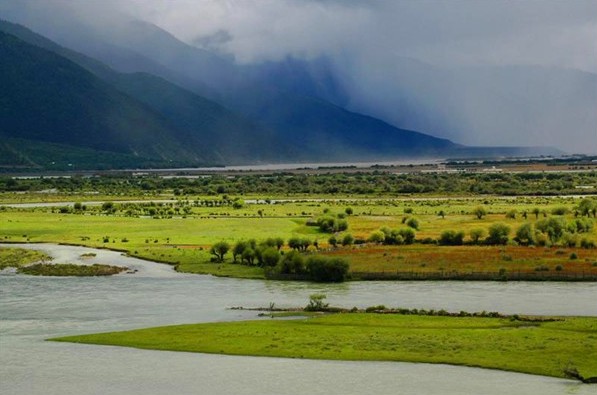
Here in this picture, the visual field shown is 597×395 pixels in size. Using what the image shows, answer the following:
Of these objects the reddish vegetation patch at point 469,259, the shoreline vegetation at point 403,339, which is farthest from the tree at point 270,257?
the shoreline vegetation at point 403,339

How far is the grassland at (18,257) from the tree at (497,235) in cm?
5167

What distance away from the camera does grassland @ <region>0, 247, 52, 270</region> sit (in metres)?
98.9

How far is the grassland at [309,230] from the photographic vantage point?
3644 inches

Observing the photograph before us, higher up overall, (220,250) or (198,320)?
(220,250)

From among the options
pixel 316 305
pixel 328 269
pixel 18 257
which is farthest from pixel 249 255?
pixel 316 305

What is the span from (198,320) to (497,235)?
2045 inches

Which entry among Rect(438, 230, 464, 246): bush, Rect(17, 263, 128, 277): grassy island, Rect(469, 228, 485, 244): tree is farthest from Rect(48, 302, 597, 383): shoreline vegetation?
Rect(469, 228, 485, 244): tree

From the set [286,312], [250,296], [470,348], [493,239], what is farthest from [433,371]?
[493,239]

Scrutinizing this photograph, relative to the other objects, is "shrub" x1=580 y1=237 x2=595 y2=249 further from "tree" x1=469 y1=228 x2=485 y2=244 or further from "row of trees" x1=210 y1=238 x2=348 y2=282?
"row of trees" x1=210 y1=238 x2=348 y2=282

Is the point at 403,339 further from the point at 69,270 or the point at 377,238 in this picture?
the point at 377,238

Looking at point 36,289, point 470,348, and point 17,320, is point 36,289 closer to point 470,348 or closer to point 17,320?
point 17,320

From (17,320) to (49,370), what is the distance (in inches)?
608

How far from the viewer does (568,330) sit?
61438mm

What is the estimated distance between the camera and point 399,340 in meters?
60.0
